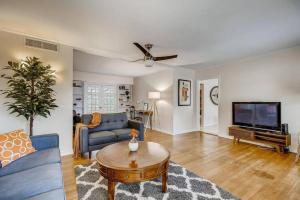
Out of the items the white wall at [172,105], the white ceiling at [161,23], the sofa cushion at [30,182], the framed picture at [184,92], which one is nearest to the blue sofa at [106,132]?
the sofa cushion at [30,182]

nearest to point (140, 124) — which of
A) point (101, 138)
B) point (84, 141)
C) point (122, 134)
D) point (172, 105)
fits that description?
point (122, 134)

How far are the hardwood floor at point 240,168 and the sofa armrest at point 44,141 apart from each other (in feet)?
1.75

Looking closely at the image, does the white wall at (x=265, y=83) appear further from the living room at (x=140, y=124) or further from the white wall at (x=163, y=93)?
the white wall at (x=163, y=93)

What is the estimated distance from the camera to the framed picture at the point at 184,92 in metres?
5.53

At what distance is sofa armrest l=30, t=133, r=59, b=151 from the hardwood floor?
0.53m

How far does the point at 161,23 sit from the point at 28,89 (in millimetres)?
2494

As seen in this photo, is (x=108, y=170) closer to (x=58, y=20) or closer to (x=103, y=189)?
(x=103, y=189)

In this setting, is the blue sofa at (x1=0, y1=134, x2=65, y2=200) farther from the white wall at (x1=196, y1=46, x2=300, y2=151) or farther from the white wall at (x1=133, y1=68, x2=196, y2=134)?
the white wall at (x1=196, y1=46, x2=300, y2=151)

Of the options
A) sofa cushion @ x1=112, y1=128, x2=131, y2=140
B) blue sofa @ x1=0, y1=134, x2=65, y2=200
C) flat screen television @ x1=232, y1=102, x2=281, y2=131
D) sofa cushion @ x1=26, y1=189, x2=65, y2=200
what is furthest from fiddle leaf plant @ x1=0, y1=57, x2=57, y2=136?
flat screen television @ x1=232, y1=102, x2=281, y2=131

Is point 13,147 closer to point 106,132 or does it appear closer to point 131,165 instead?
point 131,165

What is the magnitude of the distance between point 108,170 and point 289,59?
460cm

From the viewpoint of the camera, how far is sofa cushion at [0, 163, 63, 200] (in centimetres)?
128

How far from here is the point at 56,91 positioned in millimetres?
3225

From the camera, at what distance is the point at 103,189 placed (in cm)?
207
